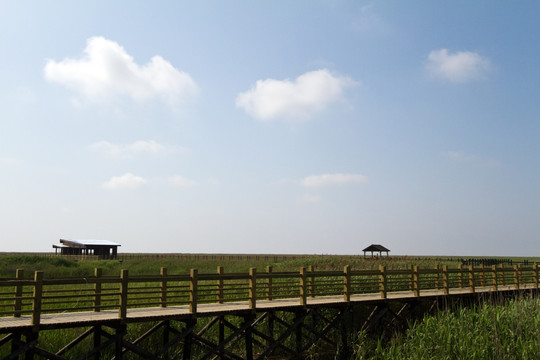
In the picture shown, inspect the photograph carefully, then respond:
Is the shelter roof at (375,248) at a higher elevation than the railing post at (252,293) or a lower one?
higher

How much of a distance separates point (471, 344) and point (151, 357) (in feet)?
28.6

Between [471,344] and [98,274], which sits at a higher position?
[98,274]

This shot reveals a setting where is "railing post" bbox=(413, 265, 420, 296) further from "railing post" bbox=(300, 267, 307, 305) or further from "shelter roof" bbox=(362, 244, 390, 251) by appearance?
"shelter roof" bbox=(362, 244, 390, 251)

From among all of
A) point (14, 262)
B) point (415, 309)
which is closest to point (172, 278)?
point (415, 309)

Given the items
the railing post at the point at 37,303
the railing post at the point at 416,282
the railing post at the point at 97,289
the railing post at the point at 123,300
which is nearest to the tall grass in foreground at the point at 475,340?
the railing post at the point at 416,282

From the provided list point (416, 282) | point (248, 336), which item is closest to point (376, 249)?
point (416, 282)

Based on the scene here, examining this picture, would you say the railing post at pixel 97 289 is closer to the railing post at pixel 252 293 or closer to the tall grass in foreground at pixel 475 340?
the railing post at pixel 252 293

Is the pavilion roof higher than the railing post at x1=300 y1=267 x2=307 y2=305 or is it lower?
higher

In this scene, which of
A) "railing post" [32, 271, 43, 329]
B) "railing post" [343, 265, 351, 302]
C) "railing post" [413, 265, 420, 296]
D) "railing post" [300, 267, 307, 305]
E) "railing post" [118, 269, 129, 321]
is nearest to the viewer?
"railing post" [32, 271, 43, 329]

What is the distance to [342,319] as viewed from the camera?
19.7m

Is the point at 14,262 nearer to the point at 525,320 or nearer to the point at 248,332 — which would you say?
the point at 248,332

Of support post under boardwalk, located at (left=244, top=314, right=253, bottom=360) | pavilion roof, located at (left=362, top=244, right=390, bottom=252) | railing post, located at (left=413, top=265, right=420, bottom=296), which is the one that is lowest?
support post under boardwalk, located at (left=244, top=314, right=253, bottom=360)

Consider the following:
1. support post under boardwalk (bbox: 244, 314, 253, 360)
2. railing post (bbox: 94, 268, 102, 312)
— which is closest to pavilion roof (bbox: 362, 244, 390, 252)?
support post under boardwalk (bbox: 244, 314, 253, 360)

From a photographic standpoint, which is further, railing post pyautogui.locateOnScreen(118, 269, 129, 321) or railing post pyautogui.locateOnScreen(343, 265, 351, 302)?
railing post pyautogui.locateOnScreen(343, 265, 351, 302)
